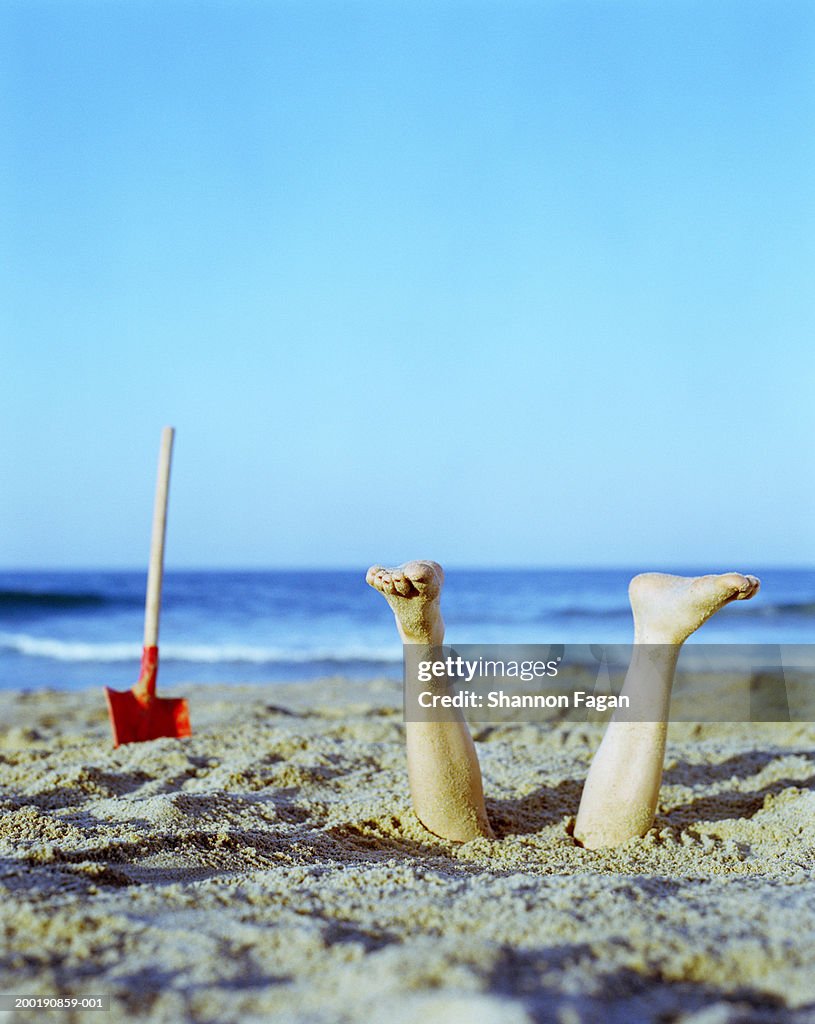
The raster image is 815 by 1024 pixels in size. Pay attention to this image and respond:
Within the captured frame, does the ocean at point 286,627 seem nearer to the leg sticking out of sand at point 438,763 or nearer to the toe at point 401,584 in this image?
the leg sticking out of sand at point 438,763

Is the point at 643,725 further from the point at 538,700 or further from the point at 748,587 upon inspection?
the point at 538,700

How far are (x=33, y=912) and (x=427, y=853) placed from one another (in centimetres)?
96

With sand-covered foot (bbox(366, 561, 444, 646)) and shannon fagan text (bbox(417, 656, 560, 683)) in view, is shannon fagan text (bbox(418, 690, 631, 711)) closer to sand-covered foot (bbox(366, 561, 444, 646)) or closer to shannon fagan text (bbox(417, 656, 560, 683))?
shannon fagan text (bbox(417, 656, 560, 683))

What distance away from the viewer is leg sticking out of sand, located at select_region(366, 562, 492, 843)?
204 cm

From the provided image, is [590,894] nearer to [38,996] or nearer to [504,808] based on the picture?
[38,996]

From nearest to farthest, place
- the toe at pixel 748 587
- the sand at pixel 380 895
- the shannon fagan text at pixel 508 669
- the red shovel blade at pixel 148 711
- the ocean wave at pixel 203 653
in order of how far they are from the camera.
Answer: the sand at pixel 380 895 → the toe at pixel 748 587 → the red shovel blade at pixel 148 711 → the shannon fagan text at pixel 508 669 → the ocean wave at pixel 203 653

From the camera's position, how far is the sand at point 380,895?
111 centimetres

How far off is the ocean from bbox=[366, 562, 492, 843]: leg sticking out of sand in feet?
17.8

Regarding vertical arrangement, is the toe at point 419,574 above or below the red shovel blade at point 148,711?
above

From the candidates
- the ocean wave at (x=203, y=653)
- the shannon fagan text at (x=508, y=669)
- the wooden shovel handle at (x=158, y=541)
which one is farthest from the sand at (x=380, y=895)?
the ocean wave at (x=203, y=653)

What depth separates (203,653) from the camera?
37.3ft

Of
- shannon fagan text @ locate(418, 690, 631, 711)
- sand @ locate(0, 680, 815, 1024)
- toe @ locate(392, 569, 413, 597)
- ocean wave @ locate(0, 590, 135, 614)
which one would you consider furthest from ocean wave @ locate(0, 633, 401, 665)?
toe @ locate(392, 569, 413, 597)

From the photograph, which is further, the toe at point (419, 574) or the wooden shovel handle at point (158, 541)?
the wooden shovel handle at point (158, 541)

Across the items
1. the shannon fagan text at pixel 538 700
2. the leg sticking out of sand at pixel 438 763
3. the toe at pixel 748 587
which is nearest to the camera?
the toe at pixel 748 587
